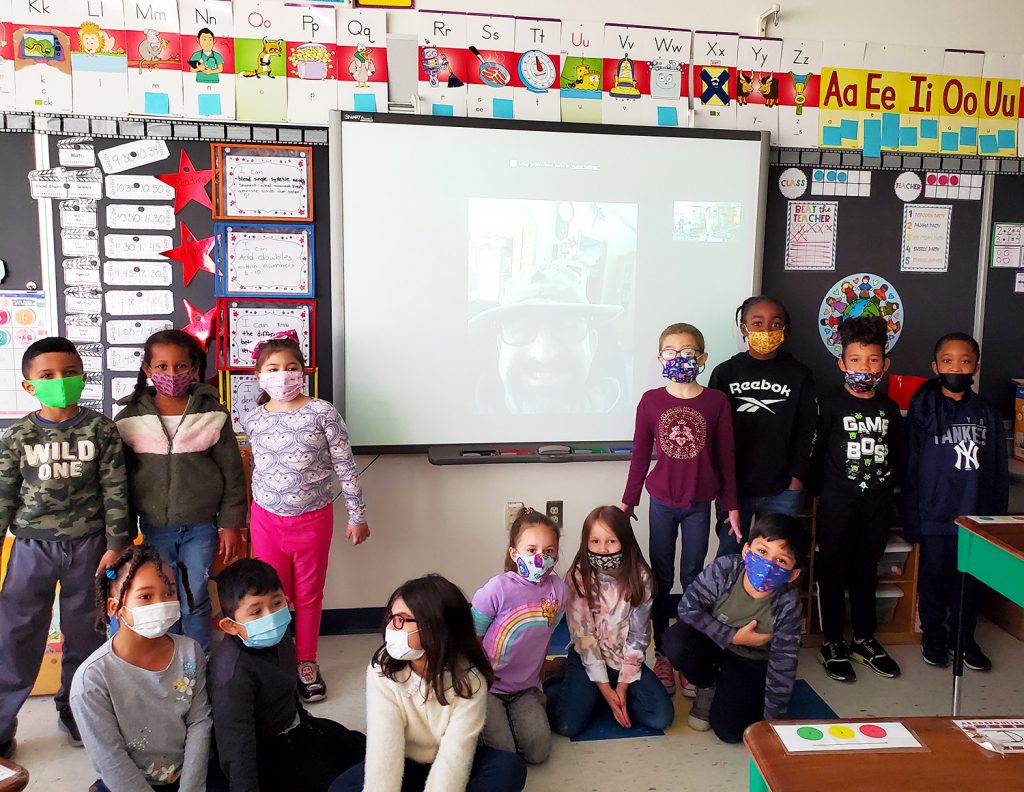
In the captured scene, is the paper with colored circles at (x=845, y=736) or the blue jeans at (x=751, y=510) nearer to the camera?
the paper with colored circles at (x=845, y=736)

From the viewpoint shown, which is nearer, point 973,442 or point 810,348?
point 973,442

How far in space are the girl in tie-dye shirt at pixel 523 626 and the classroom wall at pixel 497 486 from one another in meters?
0.81

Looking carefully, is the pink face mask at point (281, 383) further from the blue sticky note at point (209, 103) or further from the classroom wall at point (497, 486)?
the blue sticky note at point (209, 103)

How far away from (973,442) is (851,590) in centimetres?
70

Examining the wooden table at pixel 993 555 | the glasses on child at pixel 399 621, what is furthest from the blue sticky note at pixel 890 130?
the glasses on child at pixel 399 621

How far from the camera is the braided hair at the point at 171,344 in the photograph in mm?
2396

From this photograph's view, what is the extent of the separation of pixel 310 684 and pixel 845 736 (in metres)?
1.85

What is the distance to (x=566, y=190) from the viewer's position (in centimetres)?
299

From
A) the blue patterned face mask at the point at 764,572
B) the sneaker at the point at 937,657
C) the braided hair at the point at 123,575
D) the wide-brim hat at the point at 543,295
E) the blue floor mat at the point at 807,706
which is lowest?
the blue floor mat at the point at 807,706

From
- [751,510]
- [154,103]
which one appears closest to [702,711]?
[751,510]

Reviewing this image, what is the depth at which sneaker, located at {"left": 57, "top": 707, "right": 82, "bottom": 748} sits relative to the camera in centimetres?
230

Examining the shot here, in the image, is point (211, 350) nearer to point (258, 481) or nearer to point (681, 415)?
point (258, 481)

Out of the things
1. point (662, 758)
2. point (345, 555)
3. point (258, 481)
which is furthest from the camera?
point (345, 555)

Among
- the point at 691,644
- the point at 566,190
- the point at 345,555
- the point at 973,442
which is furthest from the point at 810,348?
the point at 345,555
